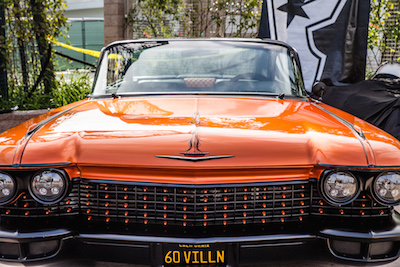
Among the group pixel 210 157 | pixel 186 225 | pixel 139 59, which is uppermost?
pixel 139 59

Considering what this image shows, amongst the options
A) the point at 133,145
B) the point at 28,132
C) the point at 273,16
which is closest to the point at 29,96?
the point at 273,16

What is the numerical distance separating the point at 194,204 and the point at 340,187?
2.43 ft

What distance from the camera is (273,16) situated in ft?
24.5

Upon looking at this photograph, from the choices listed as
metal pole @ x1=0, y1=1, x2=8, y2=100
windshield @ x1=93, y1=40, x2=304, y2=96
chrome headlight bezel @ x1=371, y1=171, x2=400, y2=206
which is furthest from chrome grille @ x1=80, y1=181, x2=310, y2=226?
metal pole @ x1=0, y1=1, x2=8, y2=100

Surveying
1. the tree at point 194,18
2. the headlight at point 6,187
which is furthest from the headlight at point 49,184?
the tree at point 194,18

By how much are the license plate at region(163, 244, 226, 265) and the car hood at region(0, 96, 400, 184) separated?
385mm

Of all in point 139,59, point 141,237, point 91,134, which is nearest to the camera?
point 141,237

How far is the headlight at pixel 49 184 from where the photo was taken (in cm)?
207

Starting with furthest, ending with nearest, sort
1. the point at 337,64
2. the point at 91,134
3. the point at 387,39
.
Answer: the point at 387,39 < the point at 337,64 < the point at 91,134

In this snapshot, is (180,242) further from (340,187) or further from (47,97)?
(47,97)

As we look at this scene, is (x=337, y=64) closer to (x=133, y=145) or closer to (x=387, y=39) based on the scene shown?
(x=387, y=39)

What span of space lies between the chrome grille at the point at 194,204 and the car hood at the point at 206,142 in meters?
0.13

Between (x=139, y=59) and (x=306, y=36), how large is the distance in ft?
15.2

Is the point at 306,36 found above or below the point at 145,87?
above
